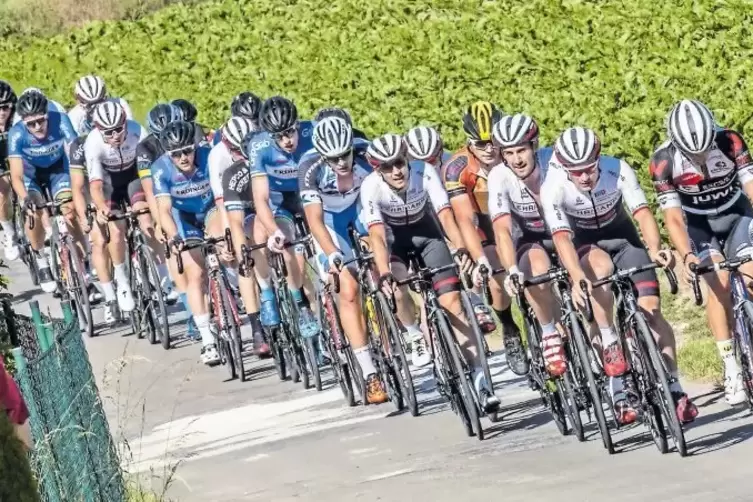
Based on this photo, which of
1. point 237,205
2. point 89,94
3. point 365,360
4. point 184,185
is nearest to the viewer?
point 365,360

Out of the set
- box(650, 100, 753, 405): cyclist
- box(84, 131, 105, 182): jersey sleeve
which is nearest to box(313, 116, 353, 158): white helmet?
box(650, 100, 753, 405): cyclist

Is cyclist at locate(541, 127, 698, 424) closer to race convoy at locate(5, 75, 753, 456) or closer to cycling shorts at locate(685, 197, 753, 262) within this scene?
race convoy at locate(5, 75, 753, 456)

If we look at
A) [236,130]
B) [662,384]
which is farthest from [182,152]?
[662,384]

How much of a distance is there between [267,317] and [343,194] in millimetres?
2007

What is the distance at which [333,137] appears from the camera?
14.5m

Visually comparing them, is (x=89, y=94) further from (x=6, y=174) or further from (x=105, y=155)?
(x=105, y=155)

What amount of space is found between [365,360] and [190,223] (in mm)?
4075

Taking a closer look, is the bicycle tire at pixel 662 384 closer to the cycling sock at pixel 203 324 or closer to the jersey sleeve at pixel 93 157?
the cycling sock at pixel 203 324

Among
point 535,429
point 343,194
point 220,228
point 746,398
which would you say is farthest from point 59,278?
point 746,398

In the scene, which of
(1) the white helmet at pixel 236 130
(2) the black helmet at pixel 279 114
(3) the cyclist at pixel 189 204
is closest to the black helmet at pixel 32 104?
(3) the cyclist at pixel 189 204

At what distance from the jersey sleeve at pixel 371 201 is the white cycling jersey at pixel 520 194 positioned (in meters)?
0.81

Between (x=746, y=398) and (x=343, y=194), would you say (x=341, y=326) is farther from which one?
(x=746, y=398)

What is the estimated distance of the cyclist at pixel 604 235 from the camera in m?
12.2

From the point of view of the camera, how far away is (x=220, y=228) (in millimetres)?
17953
